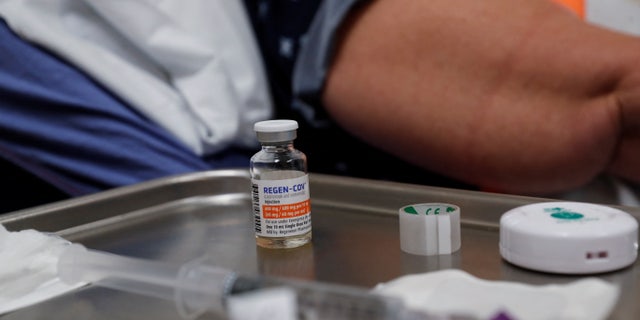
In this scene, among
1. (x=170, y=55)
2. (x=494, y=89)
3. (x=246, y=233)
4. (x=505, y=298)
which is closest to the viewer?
(x=505, y=298)

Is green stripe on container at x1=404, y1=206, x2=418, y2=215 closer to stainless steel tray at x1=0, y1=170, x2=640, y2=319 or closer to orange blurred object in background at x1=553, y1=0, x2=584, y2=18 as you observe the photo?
stainless steel tray at x1=0, y1=170, x2=640, y2=319

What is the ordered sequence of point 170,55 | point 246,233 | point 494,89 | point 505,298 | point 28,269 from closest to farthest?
point 505,298 → point 28,269 → point 246,233 → point 494,89 → point 170,55

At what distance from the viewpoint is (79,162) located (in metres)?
0.89

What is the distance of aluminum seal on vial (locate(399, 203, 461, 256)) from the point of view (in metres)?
0.58

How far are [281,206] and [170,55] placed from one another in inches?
14.7

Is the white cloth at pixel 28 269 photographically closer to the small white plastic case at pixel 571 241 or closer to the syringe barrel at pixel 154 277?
the syringe barrel at pixel 154 277

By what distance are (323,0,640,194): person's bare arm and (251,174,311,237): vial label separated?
0.26 meters

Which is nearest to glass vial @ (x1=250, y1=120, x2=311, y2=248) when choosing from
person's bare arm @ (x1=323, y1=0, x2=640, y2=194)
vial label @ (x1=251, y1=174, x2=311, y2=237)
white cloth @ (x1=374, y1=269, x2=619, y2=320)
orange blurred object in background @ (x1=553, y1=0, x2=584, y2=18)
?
vial label @ (x1=251, y1=174, x2=311, y2=237)

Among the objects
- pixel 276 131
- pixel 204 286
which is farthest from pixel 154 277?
pixel 276 131

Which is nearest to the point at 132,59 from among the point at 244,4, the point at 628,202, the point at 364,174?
the point at 244,4

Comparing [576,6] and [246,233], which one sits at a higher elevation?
[576,6]

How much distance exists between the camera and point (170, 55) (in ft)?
2.97

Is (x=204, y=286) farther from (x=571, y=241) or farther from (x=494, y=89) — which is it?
(x=494, y=89)

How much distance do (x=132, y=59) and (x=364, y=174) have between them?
32 centimetres
